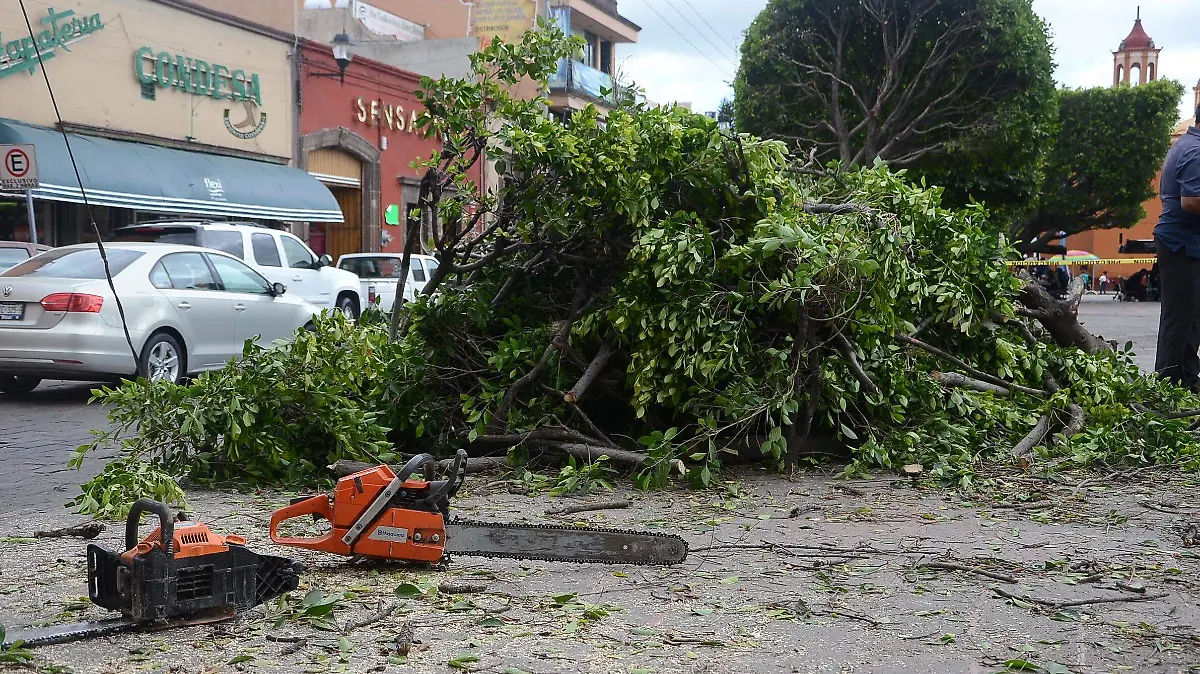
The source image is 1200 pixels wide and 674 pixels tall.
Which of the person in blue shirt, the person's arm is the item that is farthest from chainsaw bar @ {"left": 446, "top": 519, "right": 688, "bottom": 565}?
the person's arm

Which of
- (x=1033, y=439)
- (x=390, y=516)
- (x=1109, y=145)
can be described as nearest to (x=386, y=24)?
(x=1109, y=145)

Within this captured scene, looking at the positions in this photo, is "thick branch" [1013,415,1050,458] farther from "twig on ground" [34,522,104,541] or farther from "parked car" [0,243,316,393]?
"parked car" [0,243,316,393]

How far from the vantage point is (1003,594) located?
4016 millimetres

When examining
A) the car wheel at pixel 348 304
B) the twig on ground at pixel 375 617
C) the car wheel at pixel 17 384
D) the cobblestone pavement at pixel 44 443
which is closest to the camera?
the twig on ground at pixel 375 617

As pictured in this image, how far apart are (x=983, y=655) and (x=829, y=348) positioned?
304 cm

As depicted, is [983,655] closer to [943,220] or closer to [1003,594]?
[1003,594]

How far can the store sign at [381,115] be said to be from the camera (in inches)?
1116

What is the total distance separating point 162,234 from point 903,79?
1856cm

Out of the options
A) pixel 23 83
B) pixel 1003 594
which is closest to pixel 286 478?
pixel 1003 594

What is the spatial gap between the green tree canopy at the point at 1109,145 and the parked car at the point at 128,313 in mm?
41156

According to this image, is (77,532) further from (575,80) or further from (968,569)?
(575,80)

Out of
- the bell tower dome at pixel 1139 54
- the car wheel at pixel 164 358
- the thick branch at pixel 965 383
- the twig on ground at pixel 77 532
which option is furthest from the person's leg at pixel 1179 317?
the bell tower dome at pixel 1139 54

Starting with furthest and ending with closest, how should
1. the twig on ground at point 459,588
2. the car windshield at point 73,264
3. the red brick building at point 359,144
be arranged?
the red brick building at point 359,144, the car windshield at point 73,264, the twig on ground at point 459,588

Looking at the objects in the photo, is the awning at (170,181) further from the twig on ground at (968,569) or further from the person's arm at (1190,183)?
the twig on ground at (968,569)
